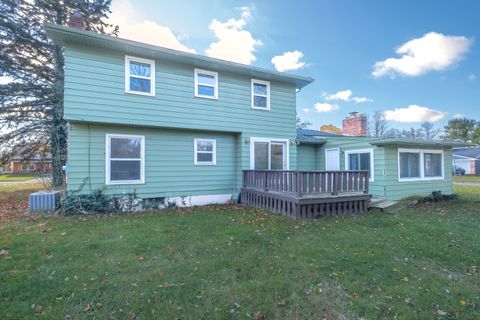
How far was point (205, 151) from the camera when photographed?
33.2 feet

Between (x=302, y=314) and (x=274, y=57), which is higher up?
(x=274, y=57)

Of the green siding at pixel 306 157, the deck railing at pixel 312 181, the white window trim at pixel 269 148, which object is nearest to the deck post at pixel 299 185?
the deck railing at pixel 312 181

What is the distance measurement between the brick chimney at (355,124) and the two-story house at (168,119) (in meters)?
5.47

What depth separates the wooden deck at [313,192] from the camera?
759 cm

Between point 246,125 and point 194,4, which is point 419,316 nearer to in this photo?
point 246,125

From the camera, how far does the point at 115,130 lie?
27.9ft

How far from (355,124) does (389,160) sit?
5.36m

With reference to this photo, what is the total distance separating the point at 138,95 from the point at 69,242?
526 centimetres

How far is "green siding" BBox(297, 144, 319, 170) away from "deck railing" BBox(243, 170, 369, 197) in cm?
450

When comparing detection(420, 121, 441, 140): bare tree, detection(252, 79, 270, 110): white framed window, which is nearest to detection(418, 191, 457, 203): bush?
detection(252, 79, 270, 110): white framed window

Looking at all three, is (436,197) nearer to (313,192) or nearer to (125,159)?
(313,192)

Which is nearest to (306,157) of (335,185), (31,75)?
(335,185)

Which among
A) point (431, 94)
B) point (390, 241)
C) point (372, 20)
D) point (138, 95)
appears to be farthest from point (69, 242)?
point (431, 94)

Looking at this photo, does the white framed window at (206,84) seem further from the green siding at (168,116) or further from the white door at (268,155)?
the white door at (268,155)
